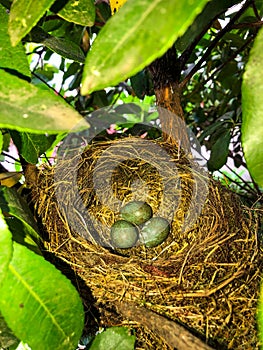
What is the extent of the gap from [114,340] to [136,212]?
369 mm

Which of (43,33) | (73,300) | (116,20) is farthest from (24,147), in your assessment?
A: (116,20)

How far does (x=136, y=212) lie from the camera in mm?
904

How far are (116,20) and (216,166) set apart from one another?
76 cm

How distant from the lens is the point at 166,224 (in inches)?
34.2

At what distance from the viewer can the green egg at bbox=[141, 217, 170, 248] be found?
85cm

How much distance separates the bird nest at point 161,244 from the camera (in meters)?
0.62

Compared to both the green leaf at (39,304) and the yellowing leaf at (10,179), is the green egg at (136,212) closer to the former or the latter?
the yellowing leaf at (10,179)

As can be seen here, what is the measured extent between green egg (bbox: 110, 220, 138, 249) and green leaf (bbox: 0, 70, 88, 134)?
1.70 feet

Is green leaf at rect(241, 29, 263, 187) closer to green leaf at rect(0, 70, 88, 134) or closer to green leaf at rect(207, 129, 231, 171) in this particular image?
green leaf at rect(0, 70, 88, 134)

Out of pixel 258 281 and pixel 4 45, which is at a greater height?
pixel 4 45

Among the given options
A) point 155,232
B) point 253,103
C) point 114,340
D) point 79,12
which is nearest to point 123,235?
point 155,232

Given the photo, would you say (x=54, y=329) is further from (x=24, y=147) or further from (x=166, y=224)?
(x=166, y=224)

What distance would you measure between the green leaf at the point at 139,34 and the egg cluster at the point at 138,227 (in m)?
0.59

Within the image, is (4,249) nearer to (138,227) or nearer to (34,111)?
(34,111)
